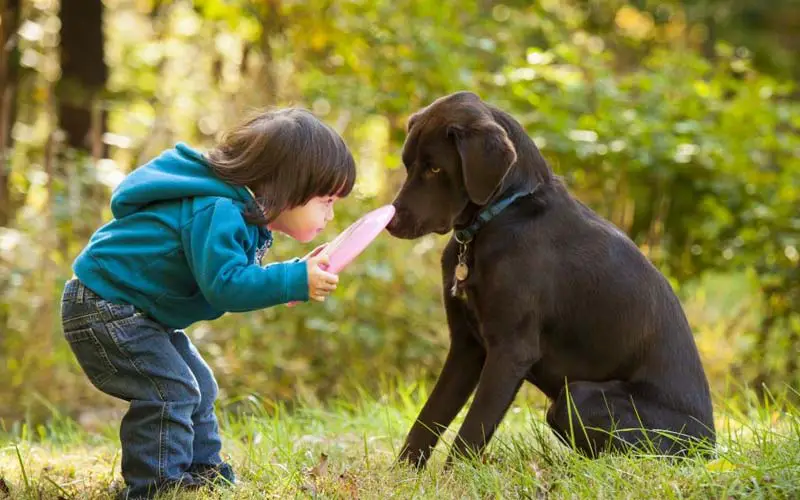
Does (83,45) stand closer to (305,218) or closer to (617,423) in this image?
(305,218)

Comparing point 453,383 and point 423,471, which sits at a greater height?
point 453,383

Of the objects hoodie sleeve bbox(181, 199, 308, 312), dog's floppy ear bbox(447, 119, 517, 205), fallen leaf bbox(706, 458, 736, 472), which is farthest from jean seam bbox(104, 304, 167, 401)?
fallen leaf bbox(706, 458, 736, 472)

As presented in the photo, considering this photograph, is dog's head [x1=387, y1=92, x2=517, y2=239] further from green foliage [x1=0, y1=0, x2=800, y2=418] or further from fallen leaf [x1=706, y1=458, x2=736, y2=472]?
green foliage [x1=0, y1=0, x2=800, y2=418]

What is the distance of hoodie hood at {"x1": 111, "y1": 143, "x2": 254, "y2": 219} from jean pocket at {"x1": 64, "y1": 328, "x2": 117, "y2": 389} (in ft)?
1.37

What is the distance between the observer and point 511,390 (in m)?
3.50

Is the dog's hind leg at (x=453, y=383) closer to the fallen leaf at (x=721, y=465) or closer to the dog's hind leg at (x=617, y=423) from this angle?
the dog's hind leg at (x=617, y=423)

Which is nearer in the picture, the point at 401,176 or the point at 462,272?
the point at 462,272

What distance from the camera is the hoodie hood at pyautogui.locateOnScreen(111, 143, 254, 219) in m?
3.27

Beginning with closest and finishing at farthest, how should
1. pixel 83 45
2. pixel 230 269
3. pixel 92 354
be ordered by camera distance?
1. pixel 230 269
2. pixel 92 354
3. pixel 83 45

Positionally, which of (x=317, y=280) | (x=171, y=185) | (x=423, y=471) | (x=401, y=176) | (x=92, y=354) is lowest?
(x=423, y=471)

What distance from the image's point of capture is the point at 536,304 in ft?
11.6

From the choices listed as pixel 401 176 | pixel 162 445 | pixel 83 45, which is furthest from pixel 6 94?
pixel 162 445

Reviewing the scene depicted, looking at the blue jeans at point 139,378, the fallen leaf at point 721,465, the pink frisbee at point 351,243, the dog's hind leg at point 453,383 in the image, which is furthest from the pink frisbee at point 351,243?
the fallen leaf at point 721,465

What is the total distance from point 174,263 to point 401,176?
4.35 m
